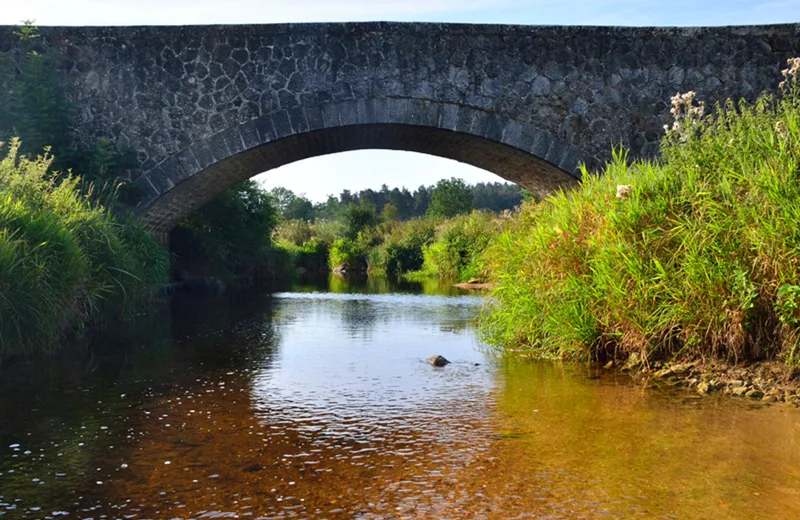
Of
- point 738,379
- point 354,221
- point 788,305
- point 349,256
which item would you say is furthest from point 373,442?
point 354,221

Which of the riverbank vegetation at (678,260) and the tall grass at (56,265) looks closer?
the riverbank vegetation at (678,260)

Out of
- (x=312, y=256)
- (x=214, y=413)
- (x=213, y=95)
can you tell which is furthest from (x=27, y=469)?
(x=312, y=256)

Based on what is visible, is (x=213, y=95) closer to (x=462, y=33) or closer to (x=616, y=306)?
(x=462, y=33)

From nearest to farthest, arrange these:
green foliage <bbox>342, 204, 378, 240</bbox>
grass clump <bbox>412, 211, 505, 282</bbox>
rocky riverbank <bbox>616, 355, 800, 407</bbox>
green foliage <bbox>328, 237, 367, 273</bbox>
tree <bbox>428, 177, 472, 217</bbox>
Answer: rocky riverbank <bbox>616, 355, 800, 407</bbox> < grass clump <bbox>412, 211, 505, 282</bbox> < green foliage <bbox>328, 237, 367, 273</bbox> < green foliage <bbox>342, 204, 378, 240</bbox> < tree <bbox>428, 177, 472, 217</bbox>

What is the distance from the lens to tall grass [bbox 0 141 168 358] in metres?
6.85

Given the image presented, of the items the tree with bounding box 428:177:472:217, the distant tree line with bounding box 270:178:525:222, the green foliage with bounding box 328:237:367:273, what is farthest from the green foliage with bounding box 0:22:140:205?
the distant tree line with bounding box 270:178:525:222

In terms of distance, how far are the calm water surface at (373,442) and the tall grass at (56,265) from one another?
0.39 m

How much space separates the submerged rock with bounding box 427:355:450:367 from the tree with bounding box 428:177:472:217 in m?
37.4

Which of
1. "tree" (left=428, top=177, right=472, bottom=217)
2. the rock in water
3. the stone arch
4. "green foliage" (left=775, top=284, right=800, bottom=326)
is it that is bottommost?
the rock in water

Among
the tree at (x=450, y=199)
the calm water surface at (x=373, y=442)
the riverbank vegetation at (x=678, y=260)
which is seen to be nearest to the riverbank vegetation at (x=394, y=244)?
the tree at (x=450, y=199)

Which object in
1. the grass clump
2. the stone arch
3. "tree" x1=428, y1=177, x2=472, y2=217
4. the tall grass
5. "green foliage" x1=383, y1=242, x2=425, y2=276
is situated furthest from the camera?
"tree" x1=428, y1=177, x2=472, y2=217

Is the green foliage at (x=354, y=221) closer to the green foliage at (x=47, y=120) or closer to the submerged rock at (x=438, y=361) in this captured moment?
the green foliage at (x=47, y=120)

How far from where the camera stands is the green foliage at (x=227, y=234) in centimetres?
1823

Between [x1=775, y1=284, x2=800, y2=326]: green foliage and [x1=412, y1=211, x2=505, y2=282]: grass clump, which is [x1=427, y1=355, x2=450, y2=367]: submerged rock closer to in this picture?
[x1=775, y1=284, x2=800, y2=326]: green foliage
